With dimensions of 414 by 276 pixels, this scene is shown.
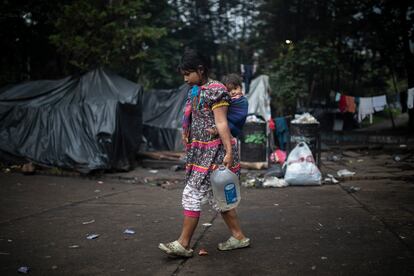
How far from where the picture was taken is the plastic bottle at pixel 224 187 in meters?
3.56

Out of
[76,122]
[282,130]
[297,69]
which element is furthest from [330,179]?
[297,69]

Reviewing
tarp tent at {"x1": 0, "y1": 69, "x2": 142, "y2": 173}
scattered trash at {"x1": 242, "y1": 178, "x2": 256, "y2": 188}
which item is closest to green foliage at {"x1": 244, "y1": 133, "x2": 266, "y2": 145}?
scattered trash at {"x1": 242, "y1": 178, "x2": 256, "y2": 188}

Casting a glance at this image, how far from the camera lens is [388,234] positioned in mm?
4113

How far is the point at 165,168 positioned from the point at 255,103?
484cm

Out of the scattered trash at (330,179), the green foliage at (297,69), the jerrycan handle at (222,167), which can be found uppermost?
the green foliage at (297,69)

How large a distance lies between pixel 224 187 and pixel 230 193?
91 mm

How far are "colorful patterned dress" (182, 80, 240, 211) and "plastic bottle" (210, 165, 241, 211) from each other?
0.32 feet

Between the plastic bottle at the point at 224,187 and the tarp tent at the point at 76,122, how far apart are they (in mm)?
5831

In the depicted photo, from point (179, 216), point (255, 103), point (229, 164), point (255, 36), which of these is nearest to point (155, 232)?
point (179, 216)

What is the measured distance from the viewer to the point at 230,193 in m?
3.60

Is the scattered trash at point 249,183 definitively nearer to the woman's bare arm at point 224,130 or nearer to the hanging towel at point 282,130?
the woman's bare arm at point 224,130

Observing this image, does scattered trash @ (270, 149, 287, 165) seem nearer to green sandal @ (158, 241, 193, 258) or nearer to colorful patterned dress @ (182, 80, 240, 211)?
colorful patterned dress @ (182, 80, 240, 211)

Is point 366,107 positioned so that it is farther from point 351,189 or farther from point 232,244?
point 232,244

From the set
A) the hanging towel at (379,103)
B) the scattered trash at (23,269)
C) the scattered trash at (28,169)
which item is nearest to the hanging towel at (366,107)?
the hanging towel at (379,103)
